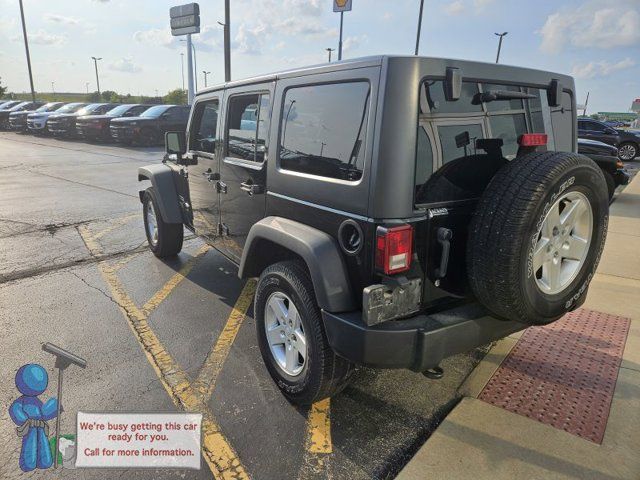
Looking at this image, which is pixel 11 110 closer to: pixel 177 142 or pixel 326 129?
pixel 177 142

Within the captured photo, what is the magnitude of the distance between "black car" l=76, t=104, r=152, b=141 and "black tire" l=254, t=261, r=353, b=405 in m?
19.9

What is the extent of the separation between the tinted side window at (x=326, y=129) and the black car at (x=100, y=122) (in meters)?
19.6

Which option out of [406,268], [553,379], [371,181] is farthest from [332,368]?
[553,379]

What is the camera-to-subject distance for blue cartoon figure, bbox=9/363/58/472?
2.33m

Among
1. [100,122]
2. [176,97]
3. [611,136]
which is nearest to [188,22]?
[100,122]

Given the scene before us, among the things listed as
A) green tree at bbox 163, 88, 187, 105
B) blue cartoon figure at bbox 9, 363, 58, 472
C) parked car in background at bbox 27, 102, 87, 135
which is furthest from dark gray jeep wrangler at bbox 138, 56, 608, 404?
green tree at bbox 163, 88, 187, 105

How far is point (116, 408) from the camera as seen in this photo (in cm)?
274

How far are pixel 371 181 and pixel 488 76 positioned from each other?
0.92 metres

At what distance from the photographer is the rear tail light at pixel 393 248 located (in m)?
2.13

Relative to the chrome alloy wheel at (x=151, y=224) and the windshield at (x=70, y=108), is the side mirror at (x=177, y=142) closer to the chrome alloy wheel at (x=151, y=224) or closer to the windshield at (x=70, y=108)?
the chrome alloy wheel at (x=151, y=224)

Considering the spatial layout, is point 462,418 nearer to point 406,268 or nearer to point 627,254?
point 406,268

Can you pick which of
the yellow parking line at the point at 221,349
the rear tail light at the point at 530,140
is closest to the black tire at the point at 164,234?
the yellow parking line at the point at 221,349

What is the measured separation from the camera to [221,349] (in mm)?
3436

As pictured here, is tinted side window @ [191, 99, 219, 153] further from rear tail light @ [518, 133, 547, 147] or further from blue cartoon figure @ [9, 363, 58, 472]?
rear tail light @ [518, 133, 547, 147]
